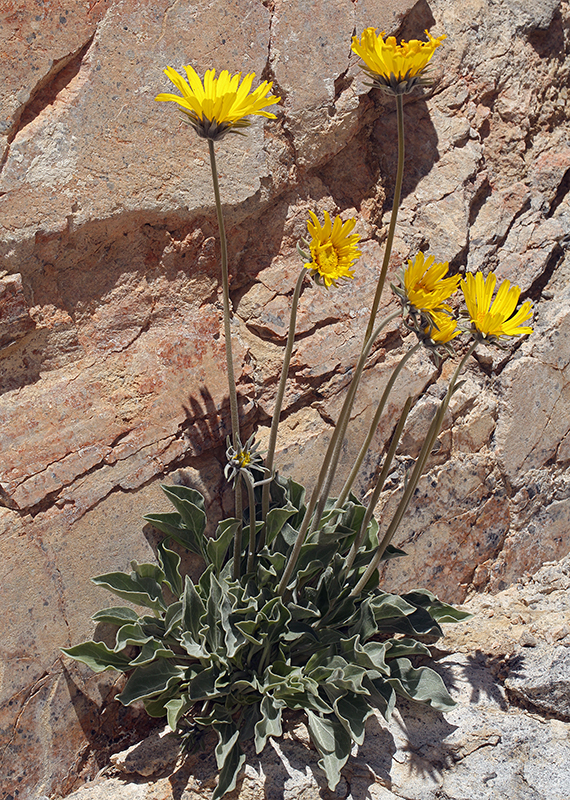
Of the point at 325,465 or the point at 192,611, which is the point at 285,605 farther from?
the point at 325,465

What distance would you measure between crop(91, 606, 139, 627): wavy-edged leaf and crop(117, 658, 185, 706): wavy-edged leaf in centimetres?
22

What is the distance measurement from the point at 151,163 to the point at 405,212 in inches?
58.7

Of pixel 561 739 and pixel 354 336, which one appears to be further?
pixel 354 336

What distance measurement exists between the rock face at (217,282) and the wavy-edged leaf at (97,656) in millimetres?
134

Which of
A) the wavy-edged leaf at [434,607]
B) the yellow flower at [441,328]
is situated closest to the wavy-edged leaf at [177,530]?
the wavy-edged leaf at [434,607]

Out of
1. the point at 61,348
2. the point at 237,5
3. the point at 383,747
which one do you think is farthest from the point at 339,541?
the point at 237,5

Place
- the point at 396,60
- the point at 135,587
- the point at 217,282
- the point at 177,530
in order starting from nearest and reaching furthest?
1. the point at 396,60
2. the point at 135,587
3. the point at 177,530
4. the point at 217,282

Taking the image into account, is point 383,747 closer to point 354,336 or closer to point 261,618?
point 261,618

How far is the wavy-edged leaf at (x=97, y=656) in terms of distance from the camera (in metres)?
3.06

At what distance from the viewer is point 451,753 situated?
3.11 meters

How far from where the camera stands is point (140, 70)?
10.6 ft

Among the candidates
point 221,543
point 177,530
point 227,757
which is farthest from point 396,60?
point 227,757

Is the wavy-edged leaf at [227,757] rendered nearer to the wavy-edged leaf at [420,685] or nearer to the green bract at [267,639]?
the green bract at [267,639]

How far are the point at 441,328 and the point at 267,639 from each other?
151cm
